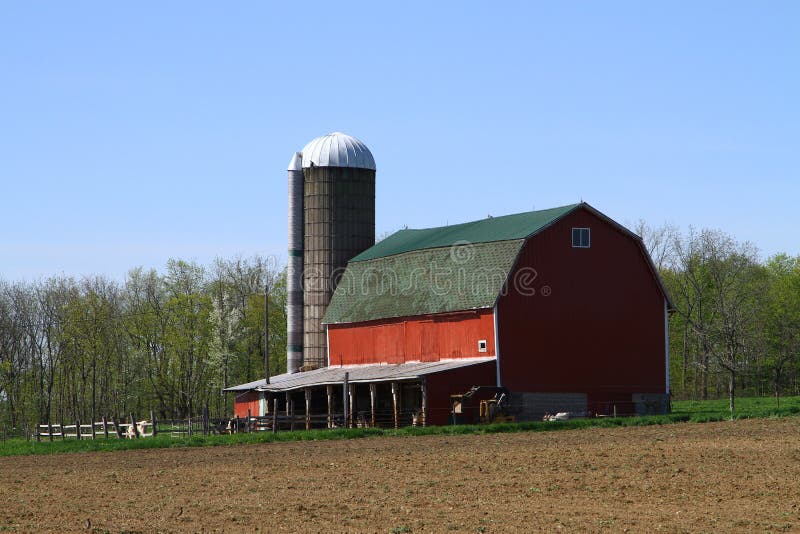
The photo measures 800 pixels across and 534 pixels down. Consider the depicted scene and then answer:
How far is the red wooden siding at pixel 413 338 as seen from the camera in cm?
4573

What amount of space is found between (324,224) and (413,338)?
10.8 meters

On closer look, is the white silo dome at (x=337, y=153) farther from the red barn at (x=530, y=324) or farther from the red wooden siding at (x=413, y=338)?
the red barn at (x=530, y=324)

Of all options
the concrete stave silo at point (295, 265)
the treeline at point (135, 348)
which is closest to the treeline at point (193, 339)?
the treeline at point (135, 348)

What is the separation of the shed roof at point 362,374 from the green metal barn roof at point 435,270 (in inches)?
83.0

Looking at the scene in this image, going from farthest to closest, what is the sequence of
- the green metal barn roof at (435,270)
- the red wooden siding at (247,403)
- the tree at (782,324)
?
the tree at (782,324)
the red wooden siding at (247,403)
the green metal barn roof at (435,270)

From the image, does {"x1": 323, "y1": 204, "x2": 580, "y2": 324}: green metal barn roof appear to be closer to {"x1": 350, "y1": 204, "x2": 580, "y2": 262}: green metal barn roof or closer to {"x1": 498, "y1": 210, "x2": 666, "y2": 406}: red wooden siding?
{"x1": 350, "y1": 204, "x2": 580, "y2": 262}: green metal barn roof

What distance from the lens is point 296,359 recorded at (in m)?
58.3

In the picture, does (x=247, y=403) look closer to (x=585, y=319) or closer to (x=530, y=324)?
(x=530, y=324)

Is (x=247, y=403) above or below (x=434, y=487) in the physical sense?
above

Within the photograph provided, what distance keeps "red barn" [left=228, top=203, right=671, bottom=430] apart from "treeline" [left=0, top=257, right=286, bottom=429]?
2880cm

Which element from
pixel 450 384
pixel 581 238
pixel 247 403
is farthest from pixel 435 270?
pixel 247 403

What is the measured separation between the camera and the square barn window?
46500 millimetres

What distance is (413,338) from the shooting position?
49000mm

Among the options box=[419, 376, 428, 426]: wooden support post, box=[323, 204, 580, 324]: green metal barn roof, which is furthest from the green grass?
box=[323, 204, 580, 324]: green metal barn roof
